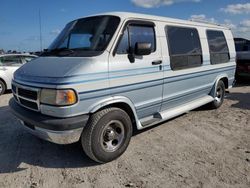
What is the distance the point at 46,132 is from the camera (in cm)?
348

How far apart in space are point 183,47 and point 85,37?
2149 mm

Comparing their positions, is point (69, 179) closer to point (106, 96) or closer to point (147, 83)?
point (106, 96)

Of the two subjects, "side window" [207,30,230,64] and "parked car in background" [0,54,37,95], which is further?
"parked car in background" [0,54,37,95]

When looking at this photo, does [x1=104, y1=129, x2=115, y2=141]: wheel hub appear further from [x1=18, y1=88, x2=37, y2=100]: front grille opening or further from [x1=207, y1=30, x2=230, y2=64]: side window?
[x1=207, y1=30, x2=230, y2=64]: side window

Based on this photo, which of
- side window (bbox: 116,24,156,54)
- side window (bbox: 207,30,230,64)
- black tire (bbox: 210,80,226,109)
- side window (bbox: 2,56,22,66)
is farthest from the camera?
side window (bbox: 2,56,22,66)

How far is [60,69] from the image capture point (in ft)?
11.7

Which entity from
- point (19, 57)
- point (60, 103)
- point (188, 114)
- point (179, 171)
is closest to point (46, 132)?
point (60, 103)

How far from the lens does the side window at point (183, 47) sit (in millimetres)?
4946

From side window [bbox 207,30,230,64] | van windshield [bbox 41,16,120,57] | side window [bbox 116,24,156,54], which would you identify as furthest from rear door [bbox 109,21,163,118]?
side window [bbox 207,30,230,64]

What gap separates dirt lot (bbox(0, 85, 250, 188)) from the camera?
3477 millimetres

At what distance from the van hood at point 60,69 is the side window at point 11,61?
6934 mm

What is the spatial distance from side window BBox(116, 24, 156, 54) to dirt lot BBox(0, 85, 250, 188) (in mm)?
1753

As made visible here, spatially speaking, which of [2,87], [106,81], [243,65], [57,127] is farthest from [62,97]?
[243,65]

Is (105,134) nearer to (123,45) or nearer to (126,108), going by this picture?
(126,108)
